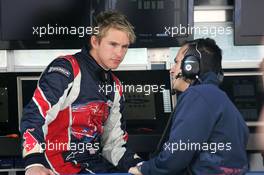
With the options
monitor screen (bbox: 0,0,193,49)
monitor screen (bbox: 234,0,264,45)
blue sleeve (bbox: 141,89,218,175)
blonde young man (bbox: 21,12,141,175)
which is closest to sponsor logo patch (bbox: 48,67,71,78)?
blonde young man (bbox: 21,12,141,175)

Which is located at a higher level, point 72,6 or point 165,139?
point 72,6

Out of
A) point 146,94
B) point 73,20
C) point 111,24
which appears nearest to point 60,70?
point 111,24

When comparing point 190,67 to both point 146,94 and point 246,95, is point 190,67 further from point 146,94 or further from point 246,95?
point 246,95

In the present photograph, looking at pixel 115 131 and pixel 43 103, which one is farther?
pixel 115 131

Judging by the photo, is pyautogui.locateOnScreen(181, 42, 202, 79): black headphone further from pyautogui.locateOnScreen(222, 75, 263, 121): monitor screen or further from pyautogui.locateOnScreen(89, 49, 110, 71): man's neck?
Result: pyautogui.locateOnScreen(222, 75, 263, 121): monitor screen

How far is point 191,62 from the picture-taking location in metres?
2.07

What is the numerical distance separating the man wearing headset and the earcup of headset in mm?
60

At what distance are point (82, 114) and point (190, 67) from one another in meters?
0.46

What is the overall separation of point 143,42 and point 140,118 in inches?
19.4

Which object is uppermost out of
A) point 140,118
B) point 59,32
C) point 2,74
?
point 59,32

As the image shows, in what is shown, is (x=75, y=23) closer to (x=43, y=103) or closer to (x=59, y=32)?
(x=59, y=32)

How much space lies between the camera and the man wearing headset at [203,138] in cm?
185

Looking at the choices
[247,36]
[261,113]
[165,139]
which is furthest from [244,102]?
[165,139]

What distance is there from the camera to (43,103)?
2.12 metres
